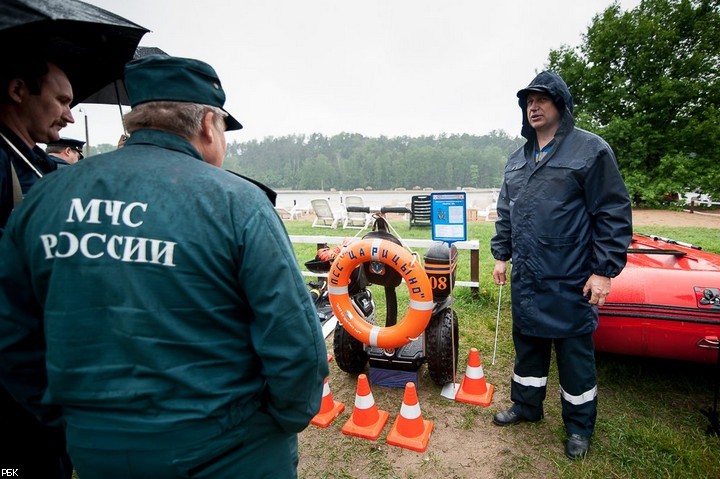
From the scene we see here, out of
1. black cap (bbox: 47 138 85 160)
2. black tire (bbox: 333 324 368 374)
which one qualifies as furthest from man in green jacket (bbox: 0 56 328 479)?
black cap (bbox: 47 138 85 160)

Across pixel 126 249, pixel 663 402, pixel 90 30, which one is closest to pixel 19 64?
pixel 90 30

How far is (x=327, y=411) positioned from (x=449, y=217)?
181cm

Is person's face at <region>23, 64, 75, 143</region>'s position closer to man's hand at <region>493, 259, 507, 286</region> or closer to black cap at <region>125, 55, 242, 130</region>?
black cap at <region>125, 55, 242, 130</region>

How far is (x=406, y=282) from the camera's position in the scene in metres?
2.34

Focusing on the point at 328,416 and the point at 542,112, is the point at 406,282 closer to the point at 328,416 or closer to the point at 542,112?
the point at 328,416

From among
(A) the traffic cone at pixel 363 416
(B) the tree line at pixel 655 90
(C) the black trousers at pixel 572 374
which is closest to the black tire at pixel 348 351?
(A) the traffic cone at pixel 363 416

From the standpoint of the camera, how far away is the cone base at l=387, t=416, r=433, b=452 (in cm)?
221

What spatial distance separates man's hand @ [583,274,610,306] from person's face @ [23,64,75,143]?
2641 millimetres

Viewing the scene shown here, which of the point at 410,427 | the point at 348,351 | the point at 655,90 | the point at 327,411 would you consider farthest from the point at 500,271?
the point at 655,90

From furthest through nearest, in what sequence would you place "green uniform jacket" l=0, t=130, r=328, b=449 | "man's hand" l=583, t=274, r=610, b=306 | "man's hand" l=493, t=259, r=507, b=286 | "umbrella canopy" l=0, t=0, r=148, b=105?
"man's hand" l=493, t=259, r=507, b=286, "man's hand" l=583, t=274, r=610, b=306, "umbrella canopy" l=0, t=0, r=148, b=105, "green uniform jacket" l=0, t=130, r=328, b=449

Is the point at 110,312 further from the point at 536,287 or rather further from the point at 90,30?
the point at 536,287

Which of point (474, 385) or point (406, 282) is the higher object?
point (406, 282)

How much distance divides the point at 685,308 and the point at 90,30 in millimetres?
3586

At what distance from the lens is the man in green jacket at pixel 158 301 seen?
0.87 m
